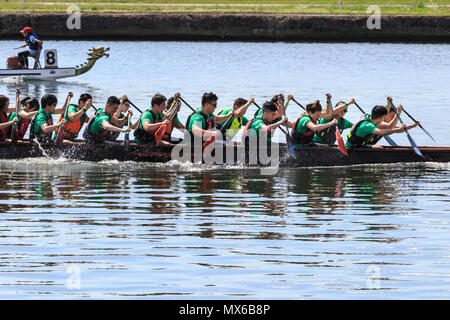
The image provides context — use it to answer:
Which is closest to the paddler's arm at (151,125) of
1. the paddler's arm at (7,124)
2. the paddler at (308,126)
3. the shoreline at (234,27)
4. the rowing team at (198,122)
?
the rowing team at (198,122)

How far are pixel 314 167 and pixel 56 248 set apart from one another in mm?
7783

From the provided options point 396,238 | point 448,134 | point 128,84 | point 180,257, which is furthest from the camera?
point 128,84

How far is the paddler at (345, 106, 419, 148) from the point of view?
1894cm

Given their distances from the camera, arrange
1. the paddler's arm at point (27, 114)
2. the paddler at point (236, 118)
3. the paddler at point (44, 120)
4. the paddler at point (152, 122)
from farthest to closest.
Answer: the paddler's arm at point (27, 114), the paddler at point (44, 120), the paddler at point (236, 118), the paddler at point (152, 122)

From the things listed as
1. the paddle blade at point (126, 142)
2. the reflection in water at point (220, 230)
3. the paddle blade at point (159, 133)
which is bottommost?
the reflection in water at point (220, 230)

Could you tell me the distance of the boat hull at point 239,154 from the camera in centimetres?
1930

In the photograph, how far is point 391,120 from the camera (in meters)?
19.7

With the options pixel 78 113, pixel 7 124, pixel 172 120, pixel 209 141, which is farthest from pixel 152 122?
pixel 7 124

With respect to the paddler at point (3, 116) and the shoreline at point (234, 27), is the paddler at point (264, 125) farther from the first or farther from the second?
the shoreline at point (234, 27)

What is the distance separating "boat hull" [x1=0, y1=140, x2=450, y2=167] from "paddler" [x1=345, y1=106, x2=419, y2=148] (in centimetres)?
18

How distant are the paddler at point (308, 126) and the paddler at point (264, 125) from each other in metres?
0.47

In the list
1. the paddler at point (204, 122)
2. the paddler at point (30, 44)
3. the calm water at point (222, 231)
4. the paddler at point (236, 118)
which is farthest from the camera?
the paddler at point (30, 44)
